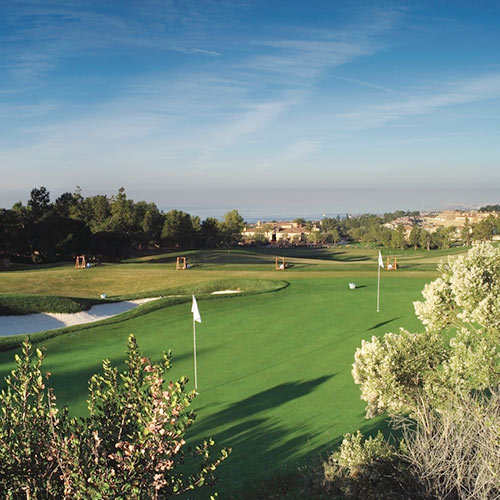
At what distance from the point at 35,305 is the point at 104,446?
20.4 meters

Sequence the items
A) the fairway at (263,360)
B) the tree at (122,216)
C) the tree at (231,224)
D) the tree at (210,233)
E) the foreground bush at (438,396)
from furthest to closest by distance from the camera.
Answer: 1. the tree at (231,224)
2. the tree at (210,233)
3. the tree at (122,216)
4. the fairway at (263,360)
5. the foreground bush at (438,396)

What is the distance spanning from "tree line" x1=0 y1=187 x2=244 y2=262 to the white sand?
1309 inches

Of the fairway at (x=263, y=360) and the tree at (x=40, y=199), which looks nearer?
the fairway at (x=263, y=360)

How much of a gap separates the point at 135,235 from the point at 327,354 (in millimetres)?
58311

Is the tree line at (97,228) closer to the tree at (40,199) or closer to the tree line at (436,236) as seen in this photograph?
the tree at (40,199)

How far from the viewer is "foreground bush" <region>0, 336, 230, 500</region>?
386cm

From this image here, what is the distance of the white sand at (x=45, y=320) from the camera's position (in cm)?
2069

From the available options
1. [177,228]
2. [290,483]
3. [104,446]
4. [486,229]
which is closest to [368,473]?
[290,483]

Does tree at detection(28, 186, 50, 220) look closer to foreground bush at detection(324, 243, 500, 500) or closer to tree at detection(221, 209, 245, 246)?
tree at detection(221, 209, 245, 246)

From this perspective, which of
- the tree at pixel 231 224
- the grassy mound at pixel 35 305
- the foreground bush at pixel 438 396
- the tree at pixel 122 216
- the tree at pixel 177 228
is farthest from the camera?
the tree at pixel 231 224

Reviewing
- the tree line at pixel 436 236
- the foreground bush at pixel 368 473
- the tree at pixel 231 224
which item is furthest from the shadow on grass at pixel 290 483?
the tree line at pixel 436 236

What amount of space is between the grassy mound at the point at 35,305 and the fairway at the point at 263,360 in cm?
474

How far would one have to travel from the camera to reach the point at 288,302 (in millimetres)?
23000

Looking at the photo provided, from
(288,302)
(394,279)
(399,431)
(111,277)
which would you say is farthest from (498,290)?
(111,277)
